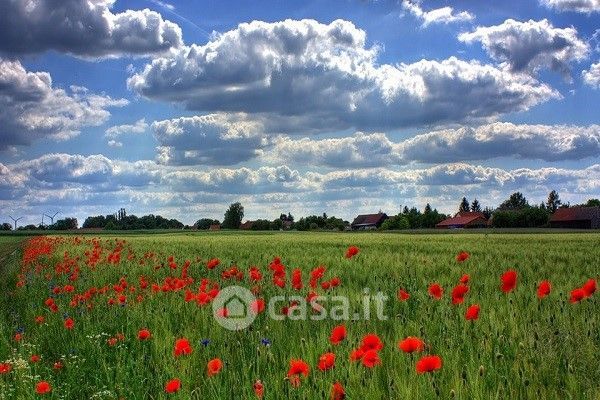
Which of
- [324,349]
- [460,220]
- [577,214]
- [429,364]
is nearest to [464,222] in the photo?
[460,220]

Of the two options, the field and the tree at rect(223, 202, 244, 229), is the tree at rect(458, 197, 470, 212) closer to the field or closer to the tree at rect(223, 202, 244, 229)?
the tree at rect(223, 202, 244, 229)

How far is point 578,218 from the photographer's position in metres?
89.8

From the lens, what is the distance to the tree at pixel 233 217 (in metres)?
127

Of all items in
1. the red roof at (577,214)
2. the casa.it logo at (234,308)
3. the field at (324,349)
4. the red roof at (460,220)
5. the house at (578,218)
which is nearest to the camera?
the field at (324,349)

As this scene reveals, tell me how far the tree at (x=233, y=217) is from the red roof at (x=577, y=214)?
64.8 m

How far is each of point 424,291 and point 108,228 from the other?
112107mm

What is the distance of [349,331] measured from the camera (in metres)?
4.68

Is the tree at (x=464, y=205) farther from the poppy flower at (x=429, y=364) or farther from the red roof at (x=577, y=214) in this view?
the poppy flower at (x=429, y=364)

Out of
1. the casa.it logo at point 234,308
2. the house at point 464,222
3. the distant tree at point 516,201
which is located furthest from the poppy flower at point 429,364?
the distant tree at point 516,201

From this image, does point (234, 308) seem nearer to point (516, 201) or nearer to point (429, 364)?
point (429, 364)

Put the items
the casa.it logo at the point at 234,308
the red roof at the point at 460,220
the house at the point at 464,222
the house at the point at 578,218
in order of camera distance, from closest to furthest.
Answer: the casa.it logo at the point at 234,308 < the house at the point at 578,218 < the house at the point at 464,222 < the red roof at the point at 460,220

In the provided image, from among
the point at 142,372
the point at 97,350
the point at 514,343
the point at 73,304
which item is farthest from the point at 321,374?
the point at 73,304

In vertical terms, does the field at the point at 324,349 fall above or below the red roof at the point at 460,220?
below

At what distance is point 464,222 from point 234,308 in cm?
10777
